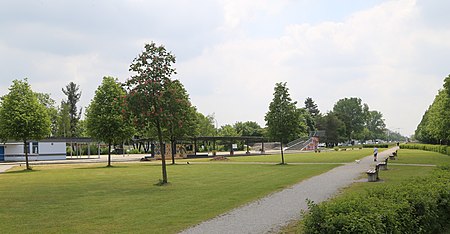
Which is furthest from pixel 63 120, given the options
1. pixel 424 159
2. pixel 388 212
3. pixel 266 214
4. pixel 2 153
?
pixel 388 212

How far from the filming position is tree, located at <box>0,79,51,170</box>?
1436 inches

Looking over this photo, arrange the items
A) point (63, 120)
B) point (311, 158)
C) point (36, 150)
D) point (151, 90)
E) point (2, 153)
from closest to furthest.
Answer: point (151, 90) < point (311, 158) < point (2, 153) < point (36, 150) < point (63, 120)

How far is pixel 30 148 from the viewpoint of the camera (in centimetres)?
6631

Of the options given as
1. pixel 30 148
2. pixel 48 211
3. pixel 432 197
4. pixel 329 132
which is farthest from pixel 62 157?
pixel 329 132

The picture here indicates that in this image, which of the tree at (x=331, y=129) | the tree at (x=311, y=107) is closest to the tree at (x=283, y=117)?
the tree at (x=331, y=129)

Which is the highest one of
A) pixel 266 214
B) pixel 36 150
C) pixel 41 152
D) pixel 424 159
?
pixel 36 150

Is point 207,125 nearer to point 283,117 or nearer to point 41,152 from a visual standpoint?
point 41,152

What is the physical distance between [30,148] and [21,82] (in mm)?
31055

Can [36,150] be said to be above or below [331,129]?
below

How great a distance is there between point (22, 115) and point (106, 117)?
24.9ft

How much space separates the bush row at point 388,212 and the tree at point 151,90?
13.4 m

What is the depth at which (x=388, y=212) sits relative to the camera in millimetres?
6887

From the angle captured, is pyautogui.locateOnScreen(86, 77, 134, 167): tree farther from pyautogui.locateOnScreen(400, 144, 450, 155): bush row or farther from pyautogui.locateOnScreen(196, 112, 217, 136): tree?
pyautogui.locateOnScreen(196, 112, 217, 136): tree

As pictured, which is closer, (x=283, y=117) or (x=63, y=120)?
(x=283, y=117)
